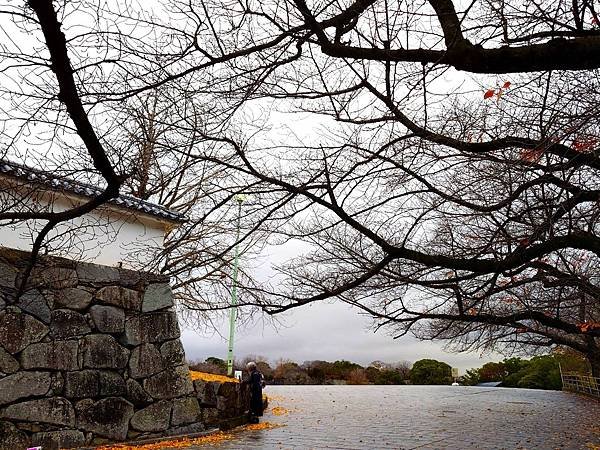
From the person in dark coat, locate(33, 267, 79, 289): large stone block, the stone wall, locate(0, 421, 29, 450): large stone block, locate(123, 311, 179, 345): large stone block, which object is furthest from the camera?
the person in dark coat

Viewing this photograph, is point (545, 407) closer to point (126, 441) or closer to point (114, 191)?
point (126, 441)

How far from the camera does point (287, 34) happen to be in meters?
4.06

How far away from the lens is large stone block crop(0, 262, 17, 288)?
772 centimetres

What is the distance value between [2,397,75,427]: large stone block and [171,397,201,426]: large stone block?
1706 mm

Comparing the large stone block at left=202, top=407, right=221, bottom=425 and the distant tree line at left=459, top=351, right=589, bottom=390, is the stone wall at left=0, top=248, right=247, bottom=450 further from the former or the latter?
the distant tree line at left=459, top=351, right=589, bottom=390

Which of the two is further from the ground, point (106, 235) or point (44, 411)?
point (106, 235)

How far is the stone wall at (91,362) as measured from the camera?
295 inches

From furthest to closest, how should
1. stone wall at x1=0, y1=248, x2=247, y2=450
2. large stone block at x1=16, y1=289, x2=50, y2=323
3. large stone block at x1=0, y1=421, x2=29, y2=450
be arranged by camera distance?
1. large stone block at x1=16, y1=289, x2=50, y2=323
2. stone wall at x1=0, y1=248, x2=247, y2=450
3. large stone block at x1=0, y1=421, x2=29, y2=450

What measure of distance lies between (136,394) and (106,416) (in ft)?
2.01

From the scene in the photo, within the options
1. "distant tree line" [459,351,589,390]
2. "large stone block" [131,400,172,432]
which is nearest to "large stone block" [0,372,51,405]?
"large stone block" [131,400,172,432]

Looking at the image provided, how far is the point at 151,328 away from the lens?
30.5ft

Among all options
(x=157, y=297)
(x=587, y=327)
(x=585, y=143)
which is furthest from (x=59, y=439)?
(x=587, y=327)

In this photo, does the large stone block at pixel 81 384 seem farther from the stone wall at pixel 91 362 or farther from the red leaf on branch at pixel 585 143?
the red leaf on branch at pixel 585 143

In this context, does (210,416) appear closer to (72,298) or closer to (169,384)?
(169,384)
